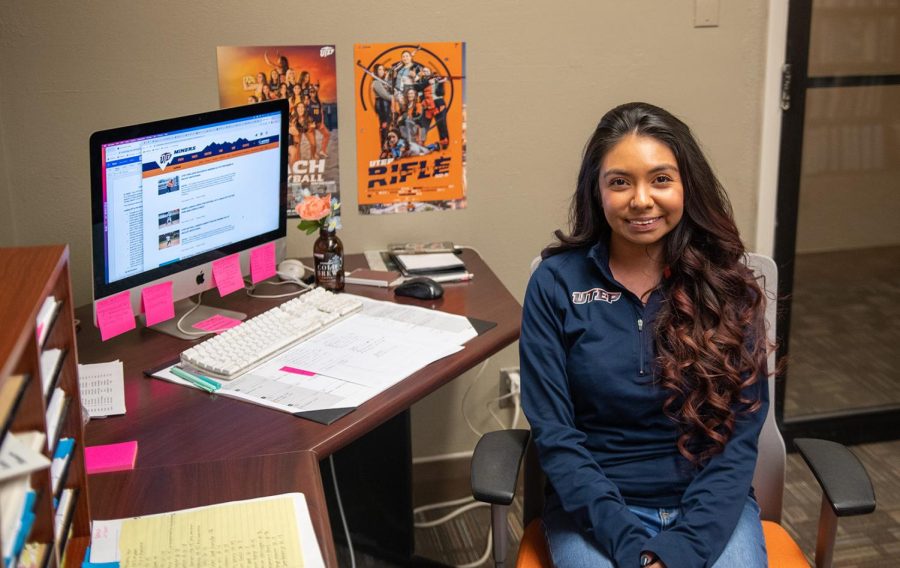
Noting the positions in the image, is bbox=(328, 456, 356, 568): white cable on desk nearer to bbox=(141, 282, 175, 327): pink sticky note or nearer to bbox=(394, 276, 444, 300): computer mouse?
bbox=(394, 276, 444, 300): computer mouse

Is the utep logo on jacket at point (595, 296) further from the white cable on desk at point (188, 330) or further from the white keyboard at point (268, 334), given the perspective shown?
the white cable on desk at point (188, 330)

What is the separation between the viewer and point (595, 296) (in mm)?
1729

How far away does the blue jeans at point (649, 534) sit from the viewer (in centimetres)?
158

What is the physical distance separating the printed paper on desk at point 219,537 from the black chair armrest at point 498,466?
0.34 metres

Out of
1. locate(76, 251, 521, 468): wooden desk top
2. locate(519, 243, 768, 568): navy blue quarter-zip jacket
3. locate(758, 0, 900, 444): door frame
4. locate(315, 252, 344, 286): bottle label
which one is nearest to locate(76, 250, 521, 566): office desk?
locate(76, 251, 521, 468): wooden desk top

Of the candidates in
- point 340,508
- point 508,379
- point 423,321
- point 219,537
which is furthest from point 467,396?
point 219,537

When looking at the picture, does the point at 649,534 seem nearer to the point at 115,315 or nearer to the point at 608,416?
the point at 608,416

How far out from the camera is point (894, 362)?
3.16 metres

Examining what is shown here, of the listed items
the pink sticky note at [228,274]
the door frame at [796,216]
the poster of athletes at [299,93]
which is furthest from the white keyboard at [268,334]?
the door frame at [796,216]

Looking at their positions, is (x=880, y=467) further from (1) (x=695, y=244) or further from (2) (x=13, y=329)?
(2) (x=13, y=329)

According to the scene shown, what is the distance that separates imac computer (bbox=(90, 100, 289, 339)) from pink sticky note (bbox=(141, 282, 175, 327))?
2cm

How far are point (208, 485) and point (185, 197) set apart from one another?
765 millimetres

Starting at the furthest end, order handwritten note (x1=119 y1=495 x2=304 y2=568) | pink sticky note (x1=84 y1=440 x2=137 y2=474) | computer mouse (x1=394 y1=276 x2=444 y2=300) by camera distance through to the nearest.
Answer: computer mouse (x1=394 y1=276 x2=444 y2=300) < pink sticky note (x1=84 y1=440 x2=137 y2=474) < handwritten note (x1=119 y1=495 x2=304 y2=568)

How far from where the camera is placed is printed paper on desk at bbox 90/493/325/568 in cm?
123
